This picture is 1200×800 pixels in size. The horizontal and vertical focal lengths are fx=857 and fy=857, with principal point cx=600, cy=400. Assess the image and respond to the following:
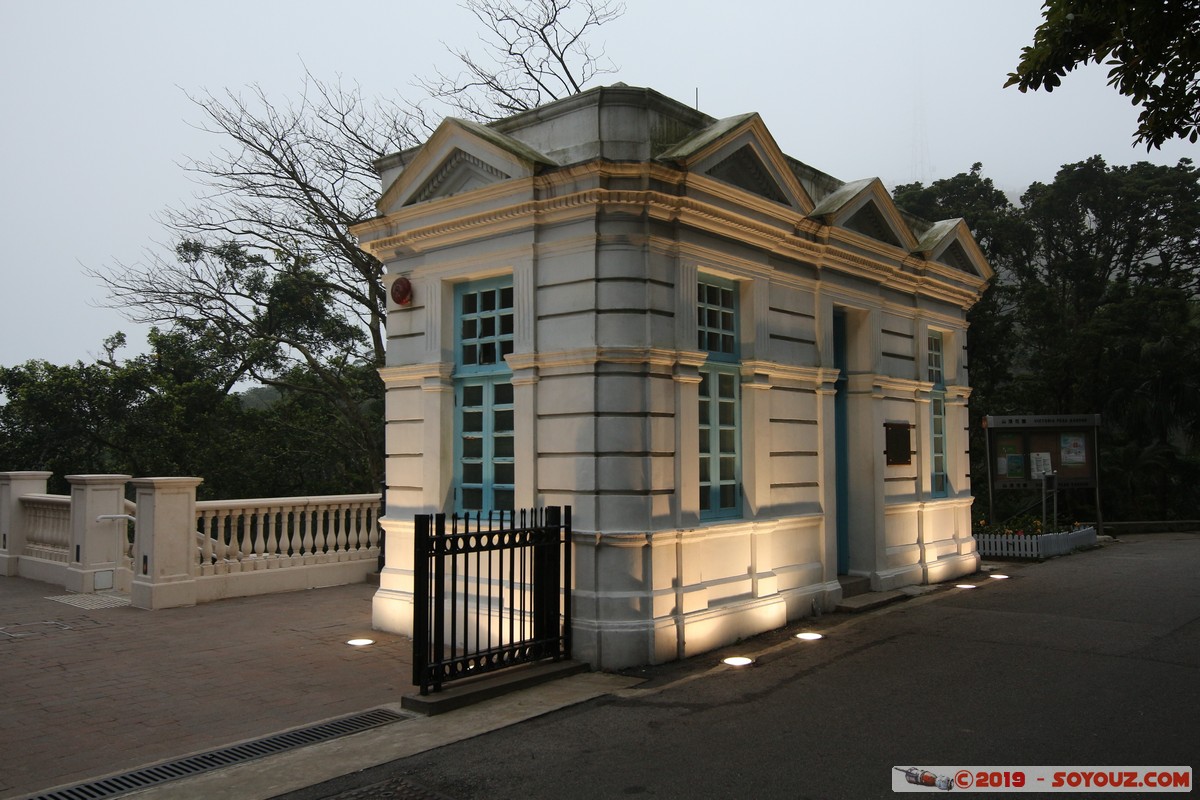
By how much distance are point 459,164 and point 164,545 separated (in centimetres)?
601

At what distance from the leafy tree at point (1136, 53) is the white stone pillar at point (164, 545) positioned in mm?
9971

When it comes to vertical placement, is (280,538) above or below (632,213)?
below

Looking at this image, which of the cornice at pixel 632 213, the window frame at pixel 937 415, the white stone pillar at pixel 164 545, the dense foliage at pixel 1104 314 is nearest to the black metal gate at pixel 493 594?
the cornice at pixel 632 213

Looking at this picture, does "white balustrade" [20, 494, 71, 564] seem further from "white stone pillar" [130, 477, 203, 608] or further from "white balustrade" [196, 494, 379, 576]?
"white stone pillar" [130, 477, 203, 608]

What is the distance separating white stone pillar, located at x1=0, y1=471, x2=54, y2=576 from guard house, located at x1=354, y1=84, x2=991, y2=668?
8.10m

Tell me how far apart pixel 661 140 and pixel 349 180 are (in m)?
12.6

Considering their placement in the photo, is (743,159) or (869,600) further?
(869,600)

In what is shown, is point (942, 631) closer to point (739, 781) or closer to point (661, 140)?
point (739, 781)

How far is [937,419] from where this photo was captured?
13203mm

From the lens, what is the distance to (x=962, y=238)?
13398mm

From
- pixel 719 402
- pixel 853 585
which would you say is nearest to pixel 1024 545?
pixel 853 585

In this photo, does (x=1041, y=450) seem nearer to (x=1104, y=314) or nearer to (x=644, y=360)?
(x=1104, y=314)

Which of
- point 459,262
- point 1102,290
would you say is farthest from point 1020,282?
point 459,262

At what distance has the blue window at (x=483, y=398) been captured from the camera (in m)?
8.62
